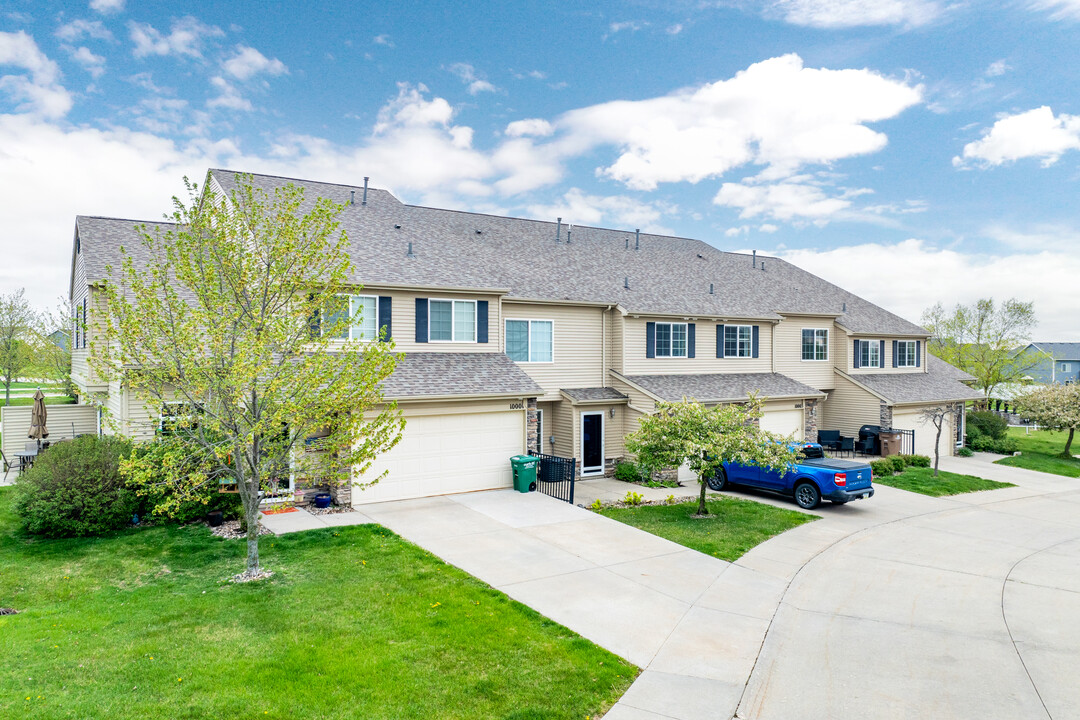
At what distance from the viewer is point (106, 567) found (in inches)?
394

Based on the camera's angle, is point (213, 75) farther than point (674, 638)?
Yes

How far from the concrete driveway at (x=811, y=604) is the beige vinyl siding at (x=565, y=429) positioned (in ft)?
12.6

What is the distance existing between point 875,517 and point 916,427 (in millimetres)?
13392

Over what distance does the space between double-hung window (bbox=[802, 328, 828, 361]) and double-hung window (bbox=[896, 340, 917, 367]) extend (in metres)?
5.09

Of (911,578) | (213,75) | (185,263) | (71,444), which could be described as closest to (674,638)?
(911,578)

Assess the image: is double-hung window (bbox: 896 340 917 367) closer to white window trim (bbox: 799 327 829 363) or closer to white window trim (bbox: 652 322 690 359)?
white window trim (bbox: 799 327 829 363)

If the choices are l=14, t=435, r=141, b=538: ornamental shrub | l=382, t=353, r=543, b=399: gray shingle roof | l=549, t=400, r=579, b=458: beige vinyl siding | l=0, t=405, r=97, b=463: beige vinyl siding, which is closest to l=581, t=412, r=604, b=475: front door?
l=549, t=400, r=579, b=458: beige vinyl siding

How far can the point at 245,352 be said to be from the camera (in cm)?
895

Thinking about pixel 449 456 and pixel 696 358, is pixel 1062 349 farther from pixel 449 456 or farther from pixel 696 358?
pixel 449 456

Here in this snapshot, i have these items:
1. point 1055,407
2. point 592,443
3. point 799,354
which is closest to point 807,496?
point 592,443

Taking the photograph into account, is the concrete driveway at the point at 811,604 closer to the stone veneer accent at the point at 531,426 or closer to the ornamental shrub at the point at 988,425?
the stone veneer accent at the point at 531,426

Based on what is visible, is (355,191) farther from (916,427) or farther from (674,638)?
(916,427)

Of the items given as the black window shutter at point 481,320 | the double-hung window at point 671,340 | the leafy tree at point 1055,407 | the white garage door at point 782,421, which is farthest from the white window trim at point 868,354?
the black window shutter at point 481,320

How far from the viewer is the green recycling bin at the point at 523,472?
1650 centimetres
